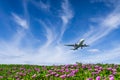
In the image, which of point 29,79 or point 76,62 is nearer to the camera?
point 29,79

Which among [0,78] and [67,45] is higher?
[67,45]

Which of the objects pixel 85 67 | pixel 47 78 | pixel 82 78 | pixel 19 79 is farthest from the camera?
pixel 85 67

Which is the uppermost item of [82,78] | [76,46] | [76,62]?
[76,46]

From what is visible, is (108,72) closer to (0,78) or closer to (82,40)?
(0,78)

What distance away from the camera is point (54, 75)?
14414 mm

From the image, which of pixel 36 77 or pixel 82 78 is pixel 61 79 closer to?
pixel 82 78

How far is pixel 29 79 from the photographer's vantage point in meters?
14.3

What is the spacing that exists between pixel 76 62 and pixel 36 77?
4597 millimetres

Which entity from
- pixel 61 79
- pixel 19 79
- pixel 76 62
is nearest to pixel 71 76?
pixel 61 79

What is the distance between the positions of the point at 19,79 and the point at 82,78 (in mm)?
4119

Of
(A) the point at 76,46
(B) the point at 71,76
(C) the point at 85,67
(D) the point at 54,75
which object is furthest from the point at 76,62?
(A) the point at 76,46

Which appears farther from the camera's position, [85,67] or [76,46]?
[76,46]

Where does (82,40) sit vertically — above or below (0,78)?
above

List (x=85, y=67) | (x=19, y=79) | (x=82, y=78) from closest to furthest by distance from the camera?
(x=82, y=78), (x=19, y=79), (x=85, y=67)
